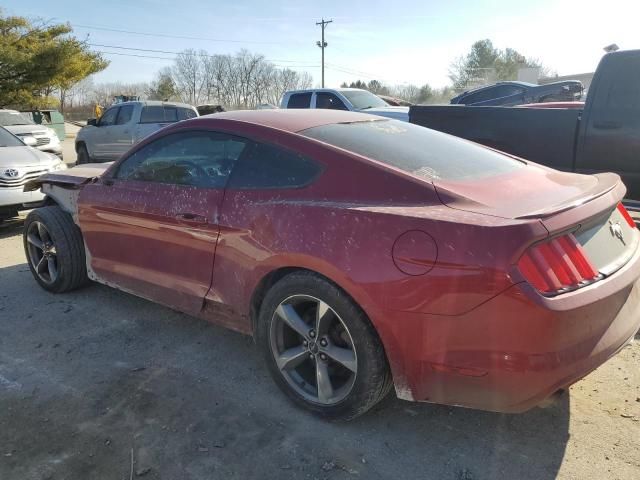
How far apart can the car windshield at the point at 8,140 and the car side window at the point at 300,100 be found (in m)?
5.71

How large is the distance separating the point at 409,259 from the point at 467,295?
28 centimetres

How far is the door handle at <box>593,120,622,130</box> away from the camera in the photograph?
509 centimetres

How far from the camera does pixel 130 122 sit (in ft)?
42.7

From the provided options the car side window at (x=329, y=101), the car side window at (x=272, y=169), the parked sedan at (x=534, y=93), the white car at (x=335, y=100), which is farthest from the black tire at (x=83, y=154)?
the car side window at (x=272, y=169)

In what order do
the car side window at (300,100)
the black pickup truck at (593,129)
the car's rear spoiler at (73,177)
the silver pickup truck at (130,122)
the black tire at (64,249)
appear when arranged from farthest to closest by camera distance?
1. the silver pickup truck at (130,122)
2. the car side window at (300,100)
3. the black pickup truck at (593,129)
4. the black tire at (64,249)
5. the car's rear spoiler at (73,177)

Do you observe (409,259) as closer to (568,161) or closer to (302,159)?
(302,159)

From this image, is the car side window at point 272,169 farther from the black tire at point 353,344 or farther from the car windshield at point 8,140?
the car windshield at point 8,140

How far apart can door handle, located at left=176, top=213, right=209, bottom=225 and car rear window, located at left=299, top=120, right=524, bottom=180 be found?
78 centimetres

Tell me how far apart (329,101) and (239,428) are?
9.32 metres

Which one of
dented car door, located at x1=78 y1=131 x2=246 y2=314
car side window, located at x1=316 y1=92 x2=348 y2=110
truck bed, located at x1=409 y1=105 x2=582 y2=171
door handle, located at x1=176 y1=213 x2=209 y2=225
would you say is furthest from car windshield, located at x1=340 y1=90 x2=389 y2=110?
door handle, located at x1=176 y1=213 x2=209 y2=225

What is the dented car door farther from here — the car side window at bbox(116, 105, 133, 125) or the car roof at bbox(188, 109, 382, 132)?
the car side window at bbox(116, 105, 133, 125)

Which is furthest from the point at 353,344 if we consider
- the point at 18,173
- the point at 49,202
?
the point at 18,173

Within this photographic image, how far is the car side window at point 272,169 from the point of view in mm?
2696

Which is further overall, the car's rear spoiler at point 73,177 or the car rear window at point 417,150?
the car's rear spoiler at point 73,177
